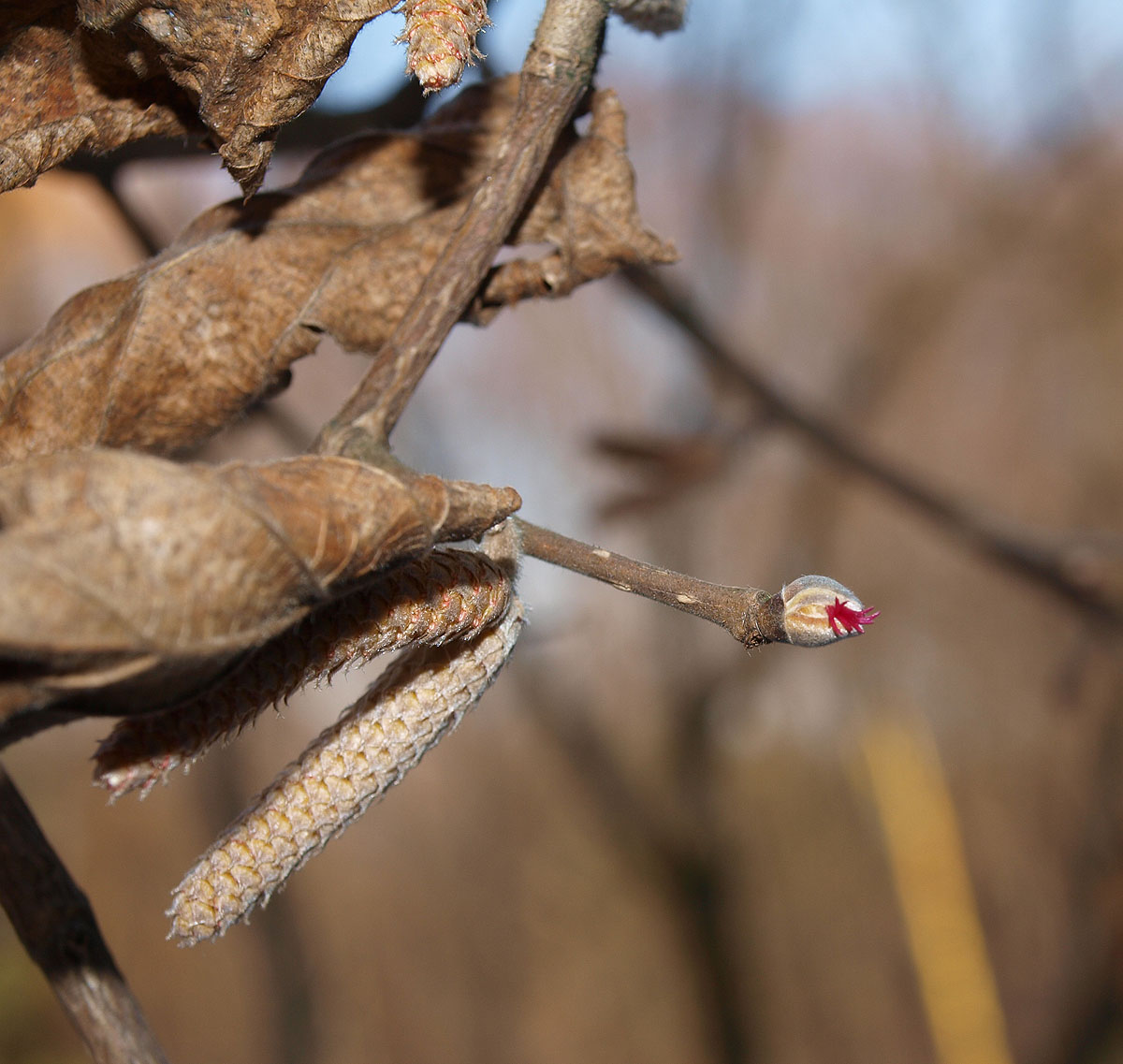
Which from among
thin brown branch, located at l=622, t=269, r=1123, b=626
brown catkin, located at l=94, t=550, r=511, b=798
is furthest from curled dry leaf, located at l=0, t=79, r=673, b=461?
thin brown branch, located at l=622, t=269, r=1123, b=626

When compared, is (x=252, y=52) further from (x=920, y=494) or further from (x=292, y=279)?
(x=920, y=494)

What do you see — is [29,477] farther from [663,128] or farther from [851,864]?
[851,864]

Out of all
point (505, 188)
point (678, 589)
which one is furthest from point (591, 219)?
point (678, 589)

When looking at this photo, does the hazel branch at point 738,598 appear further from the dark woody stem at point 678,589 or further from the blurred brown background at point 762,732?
the blurred brown background at point 762,732

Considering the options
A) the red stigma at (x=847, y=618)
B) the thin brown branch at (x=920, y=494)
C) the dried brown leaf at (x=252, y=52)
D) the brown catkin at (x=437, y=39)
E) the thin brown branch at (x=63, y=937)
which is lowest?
the thin brown branch at (x=920, y=494)

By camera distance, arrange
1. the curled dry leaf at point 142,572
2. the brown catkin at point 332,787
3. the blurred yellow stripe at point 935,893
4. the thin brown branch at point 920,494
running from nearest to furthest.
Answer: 1. the curled dry leaf at point 142,572
2. the brown catkin at point 332,787
3. the thin brown branch at point 920,494
4. the blurred yellow stripe at point 935,893

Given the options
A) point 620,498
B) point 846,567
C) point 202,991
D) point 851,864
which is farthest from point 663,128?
point 202,991

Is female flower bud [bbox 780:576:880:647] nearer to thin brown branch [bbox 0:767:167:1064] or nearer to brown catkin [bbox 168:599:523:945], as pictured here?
brown catkin [bbox 168:599:523:945]

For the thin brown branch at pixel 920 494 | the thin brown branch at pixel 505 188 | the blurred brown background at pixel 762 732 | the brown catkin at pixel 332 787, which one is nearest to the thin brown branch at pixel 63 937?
the brown catkin at pixel 332 787
